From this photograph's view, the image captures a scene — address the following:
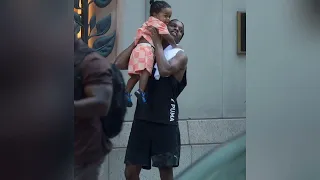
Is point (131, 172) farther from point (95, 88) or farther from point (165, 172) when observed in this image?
point (95, 88)

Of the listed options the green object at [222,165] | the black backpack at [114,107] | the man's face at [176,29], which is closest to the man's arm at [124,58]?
the man's face at [176,29]

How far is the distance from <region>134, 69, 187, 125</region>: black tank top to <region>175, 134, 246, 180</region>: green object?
62 centimetres

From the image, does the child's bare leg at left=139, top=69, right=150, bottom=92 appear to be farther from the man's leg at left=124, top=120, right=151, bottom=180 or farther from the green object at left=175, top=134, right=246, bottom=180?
the green object at left=175, top=134, right=246, bottom=180

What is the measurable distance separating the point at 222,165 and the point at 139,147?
0.85 meters

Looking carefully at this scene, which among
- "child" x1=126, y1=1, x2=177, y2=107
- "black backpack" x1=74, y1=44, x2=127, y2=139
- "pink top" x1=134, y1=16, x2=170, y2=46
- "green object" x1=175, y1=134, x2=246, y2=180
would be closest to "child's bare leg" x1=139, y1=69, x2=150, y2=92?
"child" x1=126, y1=1, x2=177, y2=107

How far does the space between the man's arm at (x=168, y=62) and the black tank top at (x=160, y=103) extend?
0.06 metres

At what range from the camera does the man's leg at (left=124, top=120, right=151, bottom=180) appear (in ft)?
13.9

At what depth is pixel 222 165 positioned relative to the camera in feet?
15.6

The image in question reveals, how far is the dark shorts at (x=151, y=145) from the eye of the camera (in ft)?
13.9

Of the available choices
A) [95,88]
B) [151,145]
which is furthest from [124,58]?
[95,88]

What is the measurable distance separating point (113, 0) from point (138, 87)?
3.52 feet

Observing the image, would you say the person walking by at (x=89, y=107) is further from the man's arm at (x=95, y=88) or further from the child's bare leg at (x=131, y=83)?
the child's bare leg at (x=131, y=83)
